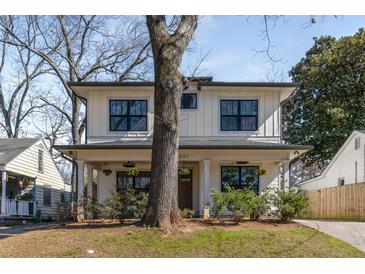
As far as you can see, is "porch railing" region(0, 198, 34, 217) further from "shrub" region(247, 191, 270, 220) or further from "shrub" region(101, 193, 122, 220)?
"shrub" region(247, 191, 270, 220)

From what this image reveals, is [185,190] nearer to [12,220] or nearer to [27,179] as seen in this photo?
[12,220]

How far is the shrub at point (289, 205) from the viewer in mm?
14523

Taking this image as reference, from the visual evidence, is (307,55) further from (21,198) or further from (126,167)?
(21,198)

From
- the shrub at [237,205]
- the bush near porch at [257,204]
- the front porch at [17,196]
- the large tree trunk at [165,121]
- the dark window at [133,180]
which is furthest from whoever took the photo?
the front porch at [17,196]

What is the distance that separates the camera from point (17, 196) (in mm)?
25656

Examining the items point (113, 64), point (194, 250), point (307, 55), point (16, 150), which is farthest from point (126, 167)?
point (307, 55)

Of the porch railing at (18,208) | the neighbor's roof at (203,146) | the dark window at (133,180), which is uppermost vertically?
the neighbor's roof at (203,146)

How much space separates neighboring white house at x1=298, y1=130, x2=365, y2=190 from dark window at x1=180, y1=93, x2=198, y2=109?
360 inches

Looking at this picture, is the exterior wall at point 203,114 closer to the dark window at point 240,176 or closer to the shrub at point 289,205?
the dark window at point 240,176

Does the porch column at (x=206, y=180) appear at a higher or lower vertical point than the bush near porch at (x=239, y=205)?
higher

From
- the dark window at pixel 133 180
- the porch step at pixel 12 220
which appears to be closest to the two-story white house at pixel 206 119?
the dark window at pixel 133 180

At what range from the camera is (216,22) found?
688 inches

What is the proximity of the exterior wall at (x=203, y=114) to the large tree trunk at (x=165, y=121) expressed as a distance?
701cm

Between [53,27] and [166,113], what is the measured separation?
69.0 ft
